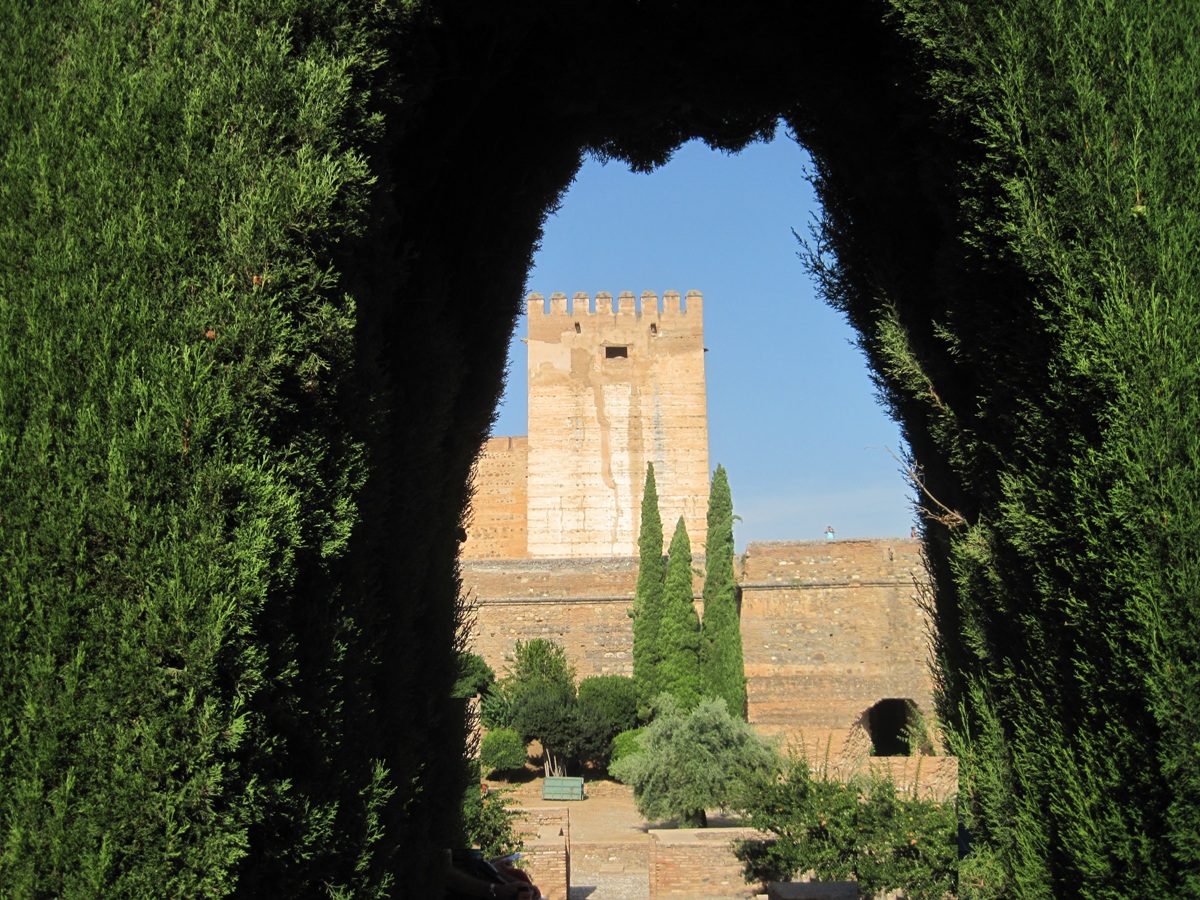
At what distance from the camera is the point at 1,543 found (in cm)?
356

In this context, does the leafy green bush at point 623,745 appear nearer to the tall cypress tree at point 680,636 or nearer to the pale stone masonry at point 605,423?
the tall cypress tree at point 680,636

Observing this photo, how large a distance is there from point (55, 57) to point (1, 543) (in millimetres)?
1756

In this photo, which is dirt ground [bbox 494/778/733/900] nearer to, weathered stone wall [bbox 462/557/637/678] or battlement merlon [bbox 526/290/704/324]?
weathered stone wall [bbox 462/557/637/678]

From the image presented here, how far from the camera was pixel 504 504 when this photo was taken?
44.5m

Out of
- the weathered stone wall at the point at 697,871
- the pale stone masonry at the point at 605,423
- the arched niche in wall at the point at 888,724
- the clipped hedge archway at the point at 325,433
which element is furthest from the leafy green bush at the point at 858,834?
the pale stone masonry at the point at 605,423

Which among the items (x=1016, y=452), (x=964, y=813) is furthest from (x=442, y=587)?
(x=1016, y=452)

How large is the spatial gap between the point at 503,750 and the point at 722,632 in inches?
254

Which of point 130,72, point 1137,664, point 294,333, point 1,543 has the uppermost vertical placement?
point 130,72

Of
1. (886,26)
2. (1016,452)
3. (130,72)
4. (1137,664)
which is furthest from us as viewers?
(886,26)

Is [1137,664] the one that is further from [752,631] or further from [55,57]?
[752,631]

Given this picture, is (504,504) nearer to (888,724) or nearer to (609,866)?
(888,724)

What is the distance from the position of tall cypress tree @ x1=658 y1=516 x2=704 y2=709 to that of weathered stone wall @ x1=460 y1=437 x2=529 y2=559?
12.9m

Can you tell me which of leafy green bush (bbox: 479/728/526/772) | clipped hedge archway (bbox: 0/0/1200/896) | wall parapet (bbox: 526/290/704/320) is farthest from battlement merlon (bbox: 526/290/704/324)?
clipped hedge archway (bbox: 0/0/1200/896)

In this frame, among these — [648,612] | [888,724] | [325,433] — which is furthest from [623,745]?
[325,433]
